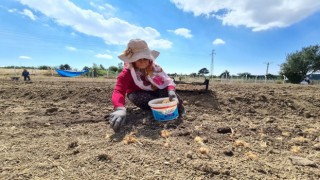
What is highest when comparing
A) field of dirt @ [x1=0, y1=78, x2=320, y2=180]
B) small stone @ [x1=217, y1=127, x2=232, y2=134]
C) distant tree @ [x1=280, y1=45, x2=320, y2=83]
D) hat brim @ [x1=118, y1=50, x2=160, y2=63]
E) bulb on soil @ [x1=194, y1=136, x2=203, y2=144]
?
distant tree @ [x1=280, y1=45, x2=320, y2=83]

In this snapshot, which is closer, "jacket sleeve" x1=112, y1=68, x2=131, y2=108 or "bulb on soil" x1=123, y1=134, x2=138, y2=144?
"bulb on soil" x1=123, y1=134, x2=138, y2=144

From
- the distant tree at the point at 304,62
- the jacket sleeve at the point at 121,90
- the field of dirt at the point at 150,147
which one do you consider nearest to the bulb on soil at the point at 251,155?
the field of dirt at the point at 150,147

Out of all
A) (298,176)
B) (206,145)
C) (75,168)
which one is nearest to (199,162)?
(206,145)

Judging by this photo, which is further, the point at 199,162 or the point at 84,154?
the point at 84,154

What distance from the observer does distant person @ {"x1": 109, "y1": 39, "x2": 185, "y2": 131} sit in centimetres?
322

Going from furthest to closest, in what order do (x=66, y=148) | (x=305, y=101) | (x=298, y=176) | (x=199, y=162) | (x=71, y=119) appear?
1. (x=305, y=101)
2. (x=71, y=119)
3. (x=66, y=148)
4. (x=199, y=162)
5. (x=298, y=176)

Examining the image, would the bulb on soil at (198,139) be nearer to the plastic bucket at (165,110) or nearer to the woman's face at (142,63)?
the plastic bucket at (165,110)

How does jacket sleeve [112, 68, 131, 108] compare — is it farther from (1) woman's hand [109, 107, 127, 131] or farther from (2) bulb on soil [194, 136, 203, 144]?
(2) bulb on soil [194, 136, 203, 144]

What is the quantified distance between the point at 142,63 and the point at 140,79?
0.27m

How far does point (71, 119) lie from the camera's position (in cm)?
344

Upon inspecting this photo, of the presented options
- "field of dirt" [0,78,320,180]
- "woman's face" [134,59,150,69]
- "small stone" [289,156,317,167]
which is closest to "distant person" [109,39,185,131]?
"woman's face" [134,59,150,69]

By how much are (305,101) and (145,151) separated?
4.21 metres

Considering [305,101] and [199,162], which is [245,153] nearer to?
[199,162]

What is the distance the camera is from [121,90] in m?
3.25
